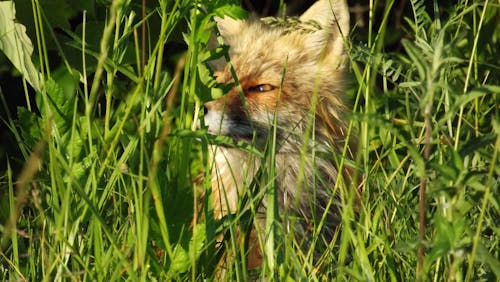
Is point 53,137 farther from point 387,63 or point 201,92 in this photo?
point 387,63

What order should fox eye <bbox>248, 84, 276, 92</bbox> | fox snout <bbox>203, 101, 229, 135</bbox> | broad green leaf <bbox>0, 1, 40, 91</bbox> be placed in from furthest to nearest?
fox eye <bbox>248, 84, 276, 92</bbox> → fox snout <bbox>203, 101, 229, 135</bbox> → broad green leaf <bbox>0, 1, 40, 91</bbox>

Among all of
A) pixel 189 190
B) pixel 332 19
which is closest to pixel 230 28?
pixel 332 19

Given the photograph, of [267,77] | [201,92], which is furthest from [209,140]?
[267,77]

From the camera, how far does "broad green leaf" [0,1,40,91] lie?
8.26ft

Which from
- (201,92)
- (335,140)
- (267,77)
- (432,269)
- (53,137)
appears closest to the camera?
(432,269)

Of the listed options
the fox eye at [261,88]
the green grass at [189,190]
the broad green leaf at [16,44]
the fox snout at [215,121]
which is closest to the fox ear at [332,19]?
the fox eye at [261,88]

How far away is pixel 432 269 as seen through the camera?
2.21 metres

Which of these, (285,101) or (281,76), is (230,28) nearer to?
(281,76)

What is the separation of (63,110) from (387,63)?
851 mm

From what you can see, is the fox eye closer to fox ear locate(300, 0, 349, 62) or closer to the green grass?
fox ear locate(300, 0, 349, 62)

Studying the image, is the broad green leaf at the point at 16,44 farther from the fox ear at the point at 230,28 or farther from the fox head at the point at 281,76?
the fox ear at the point at 230,28

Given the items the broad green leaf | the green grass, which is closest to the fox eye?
the green grass

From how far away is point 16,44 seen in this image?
2.52m

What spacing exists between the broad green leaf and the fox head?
47.0 inches
